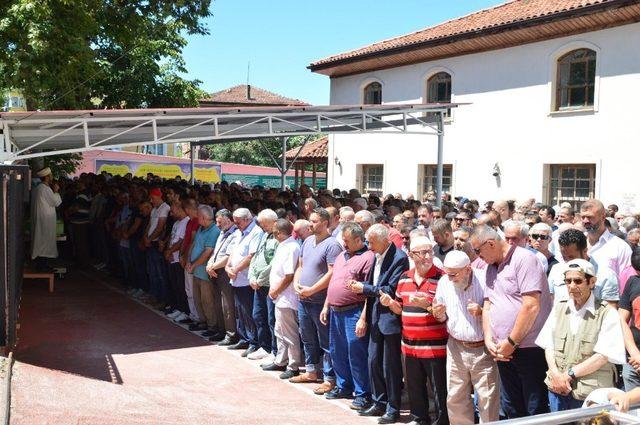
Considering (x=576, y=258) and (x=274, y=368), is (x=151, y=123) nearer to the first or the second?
(x=274, y=368)

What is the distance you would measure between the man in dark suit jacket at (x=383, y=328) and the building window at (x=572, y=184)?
10.8m

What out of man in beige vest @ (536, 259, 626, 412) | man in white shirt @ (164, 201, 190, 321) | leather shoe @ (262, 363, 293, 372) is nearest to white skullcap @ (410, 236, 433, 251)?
man in beige vest @ (536, 259, 626, 412)

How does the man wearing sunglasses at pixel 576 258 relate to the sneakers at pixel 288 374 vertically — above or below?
above

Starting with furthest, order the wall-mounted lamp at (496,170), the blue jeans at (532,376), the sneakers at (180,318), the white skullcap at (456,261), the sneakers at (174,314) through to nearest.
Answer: the wall-mounted lamp at (496,170) → the sneakers at (174,314) → the sneakers at (180,318) → the white skullcap at (456,261) → the blue jeans at (532,376)

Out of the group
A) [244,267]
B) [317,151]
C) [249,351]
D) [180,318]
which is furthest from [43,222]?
[317,151]

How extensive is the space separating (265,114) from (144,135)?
361cm

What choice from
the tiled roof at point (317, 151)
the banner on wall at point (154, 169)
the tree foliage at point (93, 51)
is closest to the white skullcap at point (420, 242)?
the tree foliage at point (93, 51)

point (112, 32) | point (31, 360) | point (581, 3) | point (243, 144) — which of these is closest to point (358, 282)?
point (31, 360)

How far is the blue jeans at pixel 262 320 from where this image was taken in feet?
27.5

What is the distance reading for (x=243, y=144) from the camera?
182 feet

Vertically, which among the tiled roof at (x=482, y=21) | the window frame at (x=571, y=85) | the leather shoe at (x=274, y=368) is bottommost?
the leather shoe at (x=274, y=368)

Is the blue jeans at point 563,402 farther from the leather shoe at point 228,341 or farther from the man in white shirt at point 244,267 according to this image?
the leather shoe at point 228,341

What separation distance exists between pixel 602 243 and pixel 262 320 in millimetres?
4109

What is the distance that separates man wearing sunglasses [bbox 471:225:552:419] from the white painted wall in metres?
10.4
